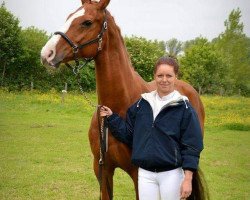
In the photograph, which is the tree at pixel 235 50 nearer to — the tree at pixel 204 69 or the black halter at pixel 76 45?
the tree at pixel 204 69

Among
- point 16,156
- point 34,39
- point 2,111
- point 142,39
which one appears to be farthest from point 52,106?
point 142,39

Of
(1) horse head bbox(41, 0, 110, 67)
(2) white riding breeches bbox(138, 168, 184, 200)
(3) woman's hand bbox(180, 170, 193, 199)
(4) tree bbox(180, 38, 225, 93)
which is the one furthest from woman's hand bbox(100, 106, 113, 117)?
(4) tree bbox(180, 38, 225, 93)

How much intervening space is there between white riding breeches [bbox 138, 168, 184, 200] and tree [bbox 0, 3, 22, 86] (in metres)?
16.9

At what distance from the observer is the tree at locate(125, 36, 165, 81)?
75.0 feet

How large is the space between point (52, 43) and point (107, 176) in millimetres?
1542

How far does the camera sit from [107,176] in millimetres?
3498

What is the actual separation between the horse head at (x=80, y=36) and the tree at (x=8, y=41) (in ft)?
53.5

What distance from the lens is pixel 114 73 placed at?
10.2 feet

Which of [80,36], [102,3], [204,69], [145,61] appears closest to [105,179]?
[80,36]

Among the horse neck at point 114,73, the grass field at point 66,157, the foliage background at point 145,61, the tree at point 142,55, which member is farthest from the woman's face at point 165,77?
the tree at point 142,55

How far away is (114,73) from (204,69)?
3066cm

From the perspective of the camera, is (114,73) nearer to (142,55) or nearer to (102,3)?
(102,3)

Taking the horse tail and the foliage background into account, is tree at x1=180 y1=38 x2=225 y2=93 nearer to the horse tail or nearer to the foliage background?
the foliage background

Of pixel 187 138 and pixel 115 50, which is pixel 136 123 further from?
pixel 115 50
